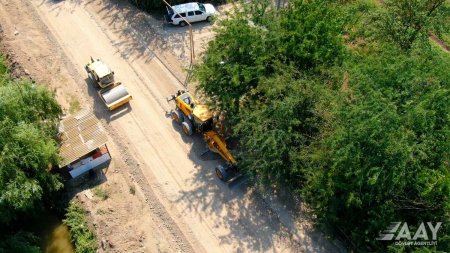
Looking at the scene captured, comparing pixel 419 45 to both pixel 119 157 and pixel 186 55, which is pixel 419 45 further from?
pixel 119 157

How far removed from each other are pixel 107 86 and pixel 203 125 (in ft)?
28.8

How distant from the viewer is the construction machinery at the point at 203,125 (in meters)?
26.0

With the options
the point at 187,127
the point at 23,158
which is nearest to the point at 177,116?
the point at 187,127

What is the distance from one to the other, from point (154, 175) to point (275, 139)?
9047 mm

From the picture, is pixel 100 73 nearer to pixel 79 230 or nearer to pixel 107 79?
pixel 107 79

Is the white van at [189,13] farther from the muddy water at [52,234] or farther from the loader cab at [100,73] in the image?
the muddy water at [52,234]

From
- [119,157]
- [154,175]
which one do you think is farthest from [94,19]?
[154,175]

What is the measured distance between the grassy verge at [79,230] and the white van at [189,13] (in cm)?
1842

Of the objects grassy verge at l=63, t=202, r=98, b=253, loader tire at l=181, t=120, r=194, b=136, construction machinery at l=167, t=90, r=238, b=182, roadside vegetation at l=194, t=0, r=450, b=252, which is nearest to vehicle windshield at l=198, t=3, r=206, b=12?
construction machinery at l=167, t=90, r=238, b=182

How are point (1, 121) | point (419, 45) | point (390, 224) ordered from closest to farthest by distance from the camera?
point (390, 224), point (1, 121), point (419, 45)

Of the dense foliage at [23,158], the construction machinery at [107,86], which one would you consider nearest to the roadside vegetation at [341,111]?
the construction machinery at [107,86]

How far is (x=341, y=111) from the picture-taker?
2133cm

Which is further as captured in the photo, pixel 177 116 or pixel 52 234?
pixel 177 116

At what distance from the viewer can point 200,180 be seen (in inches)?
1040
